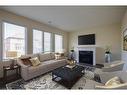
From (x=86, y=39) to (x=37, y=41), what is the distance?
3239mm

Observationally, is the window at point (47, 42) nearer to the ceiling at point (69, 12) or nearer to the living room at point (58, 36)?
the living room at point (58, 36)

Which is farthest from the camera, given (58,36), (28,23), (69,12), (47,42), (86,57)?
(58,36)

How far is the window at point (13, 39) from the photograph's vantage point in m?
3.73

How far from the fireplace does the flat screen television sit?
27.6 inches

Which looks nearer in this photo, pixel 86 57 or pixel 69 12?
pixel 69 12

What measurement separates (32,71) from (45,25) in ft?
10.4

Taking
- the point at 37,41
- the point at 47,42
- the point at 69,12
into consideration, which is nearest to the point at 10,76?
the point at 37,41

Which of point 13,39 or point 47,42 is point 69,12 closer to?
point 13,39

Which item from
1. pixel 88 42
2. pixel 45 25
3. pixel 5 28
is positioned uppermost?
pixel 45 25

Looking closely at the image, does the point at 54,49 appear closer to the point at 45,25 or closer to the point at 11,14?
the point at 45,25

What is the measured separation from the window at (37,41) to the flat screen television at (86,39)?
2.80 m

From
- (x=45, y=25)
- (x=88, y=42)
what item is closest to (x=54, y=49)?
(x=45, y=25)

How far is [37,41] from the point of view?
5285mm
